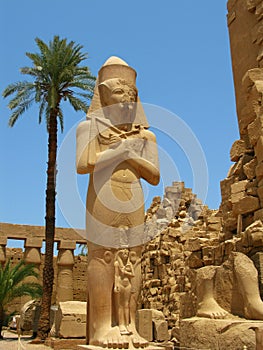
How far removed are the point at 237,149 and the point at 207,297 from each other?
3033 mm

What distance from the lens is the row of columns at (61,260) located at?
771 inches

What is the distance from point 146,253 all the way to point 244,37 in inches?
369

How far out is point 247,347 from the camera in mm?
4004

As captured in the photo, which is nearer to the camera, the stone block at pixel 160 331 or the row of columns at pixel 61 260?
the stone block at pixel 160 331

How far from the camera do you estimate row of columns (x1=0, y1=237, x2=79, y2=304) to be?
1959 centimetres

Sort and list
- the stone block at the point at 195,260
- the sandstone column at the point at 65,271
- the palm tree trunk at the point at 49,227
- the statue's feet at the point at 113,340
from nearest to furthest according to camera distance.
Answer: the statue's feet at the point at 113,340 → the stone block at the point at 195,260 → the palm tree trunk at the point at 49,227 → the sandstone column at the point at 65,271

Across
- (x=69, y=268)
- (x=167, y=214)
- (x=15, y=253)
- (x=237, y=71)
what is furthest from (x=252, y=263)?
(x=15, y=253)

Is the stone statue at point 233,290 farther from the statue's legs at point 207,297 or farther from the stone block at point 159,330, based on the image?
the stone block at point 159,330

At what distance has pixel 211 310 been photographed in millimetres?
5023

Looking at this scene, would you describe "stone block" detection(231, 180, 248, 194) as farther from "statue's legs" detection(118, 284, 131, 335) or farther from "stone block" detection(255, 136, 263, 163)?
"statue's legs" detection(118, 284, 131, 335)

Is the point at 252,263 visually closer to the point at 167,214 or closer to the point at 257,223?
the point at 257,223

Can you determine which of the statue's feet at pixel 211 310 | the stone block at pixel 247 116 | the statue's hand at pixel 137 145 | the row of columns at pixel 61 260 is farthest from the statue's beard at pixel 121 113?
Result: the row of columns at pixel 61 260

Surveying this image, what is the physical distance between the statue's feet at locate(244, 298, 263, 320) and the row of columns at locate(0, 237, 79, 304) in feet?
52.1

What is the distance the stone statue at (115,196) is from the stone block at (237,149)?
116 inches
